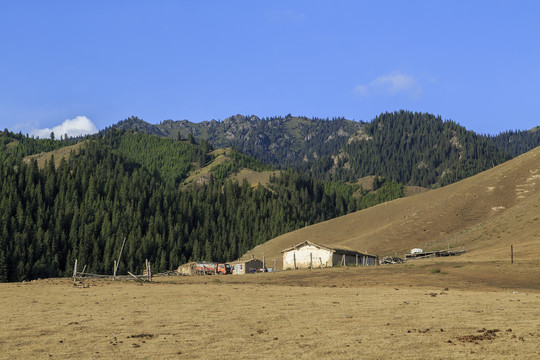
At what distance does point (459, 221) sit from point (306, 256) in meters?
43.2

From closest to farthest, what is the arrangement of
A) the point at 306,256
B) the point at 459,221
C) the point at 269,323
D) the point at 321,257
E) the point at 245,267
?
1. the point at 269,323
2. the point at 321,257
3. the point at 306,256
4. the point at 245,267
5. the point at 459,221

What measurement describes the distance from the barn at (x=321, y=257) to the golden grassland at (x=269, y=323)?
40147 mm

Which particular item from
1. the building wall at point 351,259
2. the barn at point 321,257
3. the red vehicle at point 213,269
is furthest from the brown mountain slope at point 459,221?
the barn at point 321,257

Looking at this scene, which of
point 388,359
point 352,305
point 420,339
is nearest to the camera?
point 388,359

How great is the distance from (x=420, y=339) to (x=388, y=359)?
3.73 m

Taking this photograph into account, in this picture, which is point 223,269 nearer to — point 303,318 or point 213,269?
point 213,269

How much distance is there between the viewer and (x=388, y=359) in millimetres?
19297

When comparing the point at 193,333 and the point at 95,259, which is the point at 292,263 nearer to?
the point at 193,333

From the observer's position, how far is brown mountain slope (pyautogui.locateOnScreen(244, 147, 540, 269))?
288 feet

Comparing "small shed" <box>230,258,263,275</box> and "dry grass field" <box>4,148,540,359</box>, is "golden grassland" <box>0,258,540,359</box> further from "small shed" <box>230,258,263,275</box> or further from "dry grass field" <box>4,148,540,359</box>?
"small shed" <box>230,258,263,275</box>

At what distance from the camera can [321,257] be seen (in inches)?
3452

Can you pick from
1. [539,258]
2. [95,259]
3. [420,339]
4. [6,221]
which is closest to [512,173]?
[539,258]

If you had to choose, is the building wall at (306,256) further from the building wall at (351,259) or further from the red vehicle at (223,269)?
the red vehicle at (223,269)

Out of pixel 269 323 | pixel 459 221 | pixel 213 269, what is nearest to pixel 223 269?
pixel 213 269
